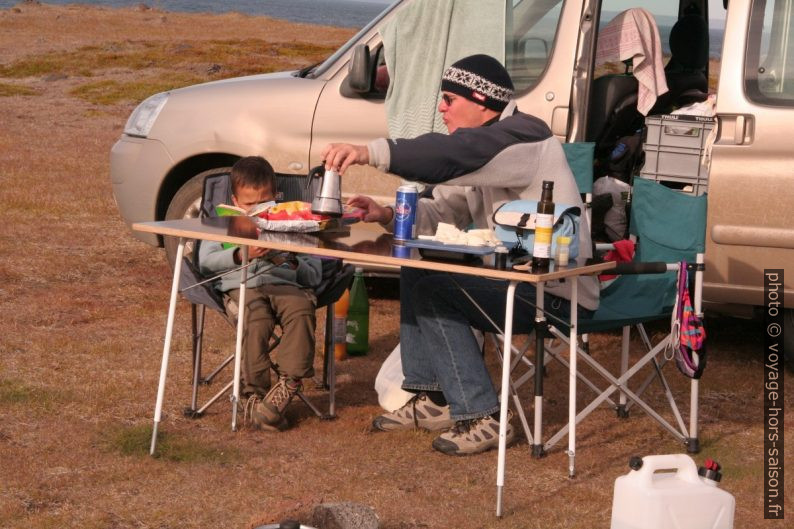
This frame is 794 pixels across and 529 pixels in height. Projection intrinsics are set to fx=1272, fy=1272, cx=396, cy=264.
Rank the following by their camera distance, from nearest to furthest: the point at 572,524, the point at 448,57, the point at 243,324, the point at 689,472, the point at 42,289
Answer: the point at 689,472 < the point at 572,524 < the point at 243,324 < the point at 448,57 < the point at 42,289

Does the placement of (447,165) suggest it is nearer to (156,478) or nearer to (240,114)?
(156,478)

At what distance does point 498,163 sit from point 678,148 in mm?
2083

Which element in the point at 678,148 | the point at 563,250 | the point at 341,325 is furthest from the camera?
the point at 678,148

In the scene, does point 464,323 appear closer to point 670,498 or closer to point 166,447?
point 166,447

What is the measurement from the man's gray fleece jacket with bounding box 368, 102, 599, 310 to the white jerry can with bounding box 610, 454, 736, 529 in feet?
4.11

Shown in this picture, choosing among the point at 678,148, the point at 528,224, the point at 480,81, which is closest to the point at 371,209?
the point at 480,81

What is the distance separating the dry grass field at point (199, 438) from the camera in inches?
165

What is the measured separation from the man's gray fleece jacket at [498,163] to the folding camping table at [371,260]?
0.85 ft

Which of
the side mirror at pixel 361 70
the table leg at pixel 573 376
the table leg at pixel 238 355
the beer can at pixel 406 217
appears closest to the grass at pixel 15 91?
the side mirror at pixel 361 70

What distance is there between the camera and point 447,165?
4387 mm

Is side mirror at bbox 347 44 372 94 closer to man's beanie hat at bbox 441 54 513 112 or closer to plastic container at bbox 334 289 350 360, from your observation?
plastic container at bbox 334 289 350 360

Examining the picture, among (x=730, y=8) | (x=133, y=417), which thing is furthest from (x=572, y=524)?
(x=730, y=8)

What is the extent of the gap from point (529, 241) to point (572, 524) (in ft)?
3.15

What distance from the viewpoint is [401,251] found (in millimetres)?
4355
